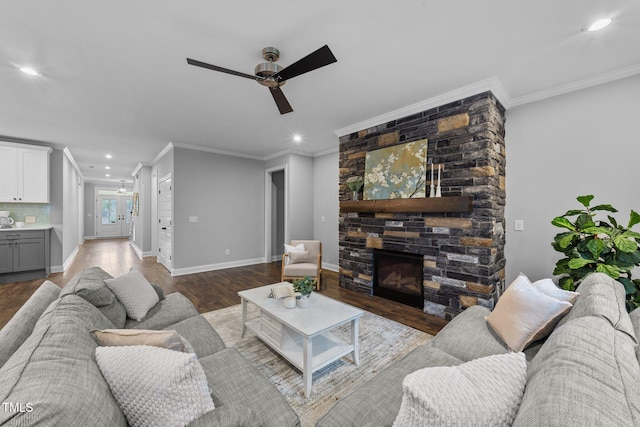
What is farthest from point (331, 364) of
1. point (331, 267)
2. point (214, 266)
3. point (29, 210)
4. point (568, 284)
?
point (29, 210)

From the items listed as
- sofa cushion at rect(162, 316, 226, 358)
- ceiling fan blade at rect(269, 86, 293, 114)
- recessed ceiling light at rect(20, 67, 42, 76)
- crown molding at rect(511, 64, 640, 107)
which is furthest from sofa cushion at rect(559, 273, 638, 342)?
recessed ceiling light at rect(20, 67, 42, 76)

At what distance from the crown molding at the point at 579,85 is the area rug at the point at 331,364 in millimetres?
2870

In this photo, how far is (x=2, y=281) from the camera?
4574 millimetres

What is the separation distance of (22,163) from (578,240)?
8.17 m

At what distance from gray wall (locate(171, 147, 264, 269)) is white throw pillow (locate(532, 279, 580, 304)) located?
5.24 m

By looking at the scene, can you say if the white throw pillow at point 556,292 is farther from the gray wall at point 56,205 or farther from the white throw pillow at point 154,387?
the gray wall at point 56,205

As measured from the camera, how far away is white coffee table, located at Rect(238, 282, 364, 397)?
74.0 inches

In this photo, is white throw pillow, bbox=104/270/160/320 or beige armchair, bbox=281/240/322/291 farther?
beige armchair, bbox=281/240/322/291

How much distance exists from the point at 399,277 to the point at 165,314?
279 cm

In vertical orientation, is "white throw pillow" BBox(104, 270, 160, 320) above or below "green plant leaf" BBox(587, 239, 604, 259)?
below

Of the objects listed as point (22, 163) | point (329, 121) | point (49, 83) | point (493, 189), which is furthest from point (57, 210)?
point (493, 189)

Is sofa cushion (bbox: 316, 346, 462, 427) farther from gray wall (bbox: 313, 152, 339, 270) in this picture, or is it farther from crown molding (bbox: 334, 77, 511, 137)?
gray wall (bbox: 313, 152, 339, 270)

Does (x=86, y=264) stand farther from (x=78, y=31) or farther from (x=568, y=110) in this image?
(x=568, y=110)

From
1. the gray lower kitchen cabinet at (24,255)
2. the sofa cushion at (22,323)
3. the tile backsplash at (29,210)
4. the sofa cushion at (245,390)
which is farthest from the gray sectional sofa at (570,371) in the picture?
the tile backsplash at (29,210)
